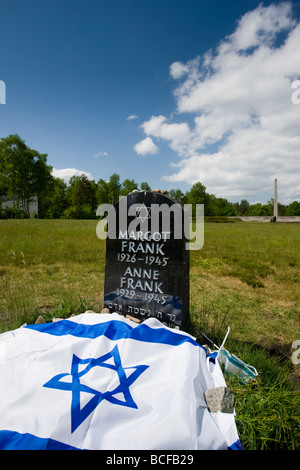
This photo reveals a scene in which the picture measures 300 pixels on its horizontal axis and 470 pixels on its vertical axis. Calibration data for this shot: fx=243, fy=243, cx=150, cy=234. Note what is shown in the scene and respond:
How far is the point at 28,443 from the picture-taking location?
141cm

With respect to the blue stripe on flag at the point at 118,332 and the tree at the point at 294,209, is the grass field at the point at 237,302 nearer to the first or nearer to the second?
the blue stripe on flag at the point at 118,332

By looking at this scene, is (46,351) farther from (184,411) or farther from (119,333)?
(184,411)

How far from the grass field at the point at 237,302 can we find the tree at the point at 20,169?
34352 millimetres

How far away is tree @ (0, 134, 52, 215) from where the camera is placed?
3912cm

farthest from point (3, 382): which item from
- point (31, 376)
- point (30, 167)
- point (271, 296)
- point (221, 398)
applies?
point (30, 167)

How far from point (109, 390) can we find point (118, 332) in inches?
24.3

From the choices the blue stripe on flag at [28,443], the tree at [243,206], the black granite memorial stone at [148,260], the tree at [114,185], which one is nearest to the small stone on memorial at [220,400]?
the blue stripe on flag at [28,443]

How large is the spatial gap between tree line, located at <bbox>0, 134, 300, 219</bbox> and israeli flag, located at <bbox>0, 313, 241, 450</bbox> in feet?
89.0

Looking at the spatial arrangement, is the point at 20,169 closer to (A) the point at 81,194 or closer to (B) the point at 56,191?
(B) the point at 56,191

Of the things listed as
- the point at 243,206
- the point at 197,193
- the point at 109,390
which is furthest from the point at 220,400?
the point at 243,206

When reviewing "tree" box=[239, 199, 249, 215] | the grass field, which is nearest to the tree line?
"tree" box=[239, 199, 249, 215]

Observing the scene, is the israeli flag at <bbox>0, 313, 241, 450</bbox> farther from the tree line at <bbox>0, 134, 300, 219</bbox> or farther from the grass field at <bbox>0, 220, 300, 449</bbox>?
the tree line at <bbox>0, 134, 300, 219</bbox>

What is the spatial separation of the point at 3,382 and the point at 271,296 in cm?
512

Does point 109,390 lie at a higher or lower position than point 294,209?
lower
